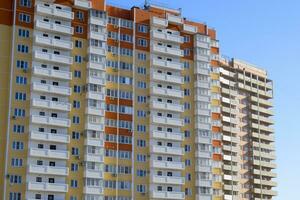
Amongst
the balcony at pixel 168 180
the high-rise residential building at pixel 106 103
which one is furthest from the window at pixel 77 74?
the balcony at pixel 168 180

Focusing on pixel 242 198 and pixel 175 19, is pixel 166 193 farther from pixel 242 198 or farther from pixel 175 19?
pixel 242 198

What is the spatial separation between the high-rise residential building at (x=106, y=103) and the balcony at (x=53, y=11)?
8.3 inches

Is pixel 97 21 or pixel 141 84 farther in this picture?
pixel 141 84

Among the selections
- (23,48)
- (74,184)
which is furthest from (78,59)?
(74,184)

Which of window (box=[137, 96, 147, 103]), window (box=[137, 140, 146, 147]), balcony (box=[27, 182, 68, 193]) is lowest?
balcony (box=[27, 182, 68, 193])

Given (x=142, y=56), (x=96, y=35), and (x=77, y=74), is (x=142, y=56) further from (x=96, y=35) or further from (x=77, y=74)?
(x=77, y=74)

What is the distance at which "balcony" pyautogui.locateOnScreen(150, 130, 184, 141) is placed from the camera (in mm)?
112219

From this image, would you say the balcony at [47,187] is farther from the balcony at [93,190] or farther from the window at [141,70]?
the window at [141,70]

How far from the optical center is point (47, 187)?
9775 cm

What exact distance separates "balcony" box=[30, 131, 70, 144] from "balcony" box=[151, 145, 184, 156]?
60.9ft

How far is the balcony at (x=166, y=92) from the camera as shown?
11438cm

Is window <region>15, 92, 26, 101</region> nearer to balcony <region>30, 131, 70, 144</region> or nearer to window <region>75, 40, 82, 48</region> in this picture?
balcony <region>30, 131, 70, 144</region>

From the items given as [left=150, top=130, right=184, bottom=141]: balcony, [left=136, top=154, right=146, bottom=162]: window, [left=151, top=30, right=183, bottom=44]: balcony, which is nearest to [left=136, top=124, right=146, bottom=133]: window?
[left=150, top=130, right=184, bottom=141]: balcony

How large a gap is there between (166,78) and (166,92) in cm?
296
